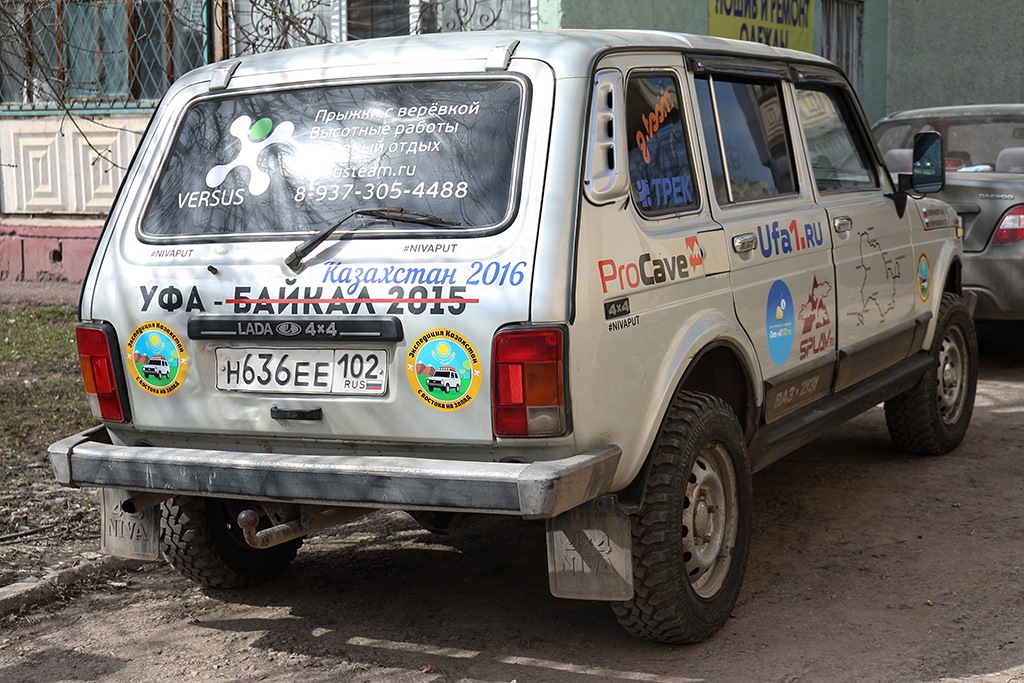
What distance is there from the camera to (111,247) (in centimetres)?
417

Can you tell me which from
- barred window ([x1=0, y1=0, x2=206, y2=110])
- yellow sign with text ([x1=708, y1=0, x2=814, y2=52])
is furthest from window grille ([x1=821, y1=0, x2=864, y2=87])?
barred window ([x1=0, y1=0, x2=206, y2=110])

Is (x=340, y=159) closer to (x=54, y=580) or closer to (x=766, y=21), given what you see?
(x=54, y=580)

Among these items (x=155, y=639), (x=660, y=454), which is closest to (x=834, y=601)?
(x=660, y=454)

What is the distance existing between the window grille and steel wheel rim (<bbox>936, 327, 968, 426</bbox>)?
8713 millimetres

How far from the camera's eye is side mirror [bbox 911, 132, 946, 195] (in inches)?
233

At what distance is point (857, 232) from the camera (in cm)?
537

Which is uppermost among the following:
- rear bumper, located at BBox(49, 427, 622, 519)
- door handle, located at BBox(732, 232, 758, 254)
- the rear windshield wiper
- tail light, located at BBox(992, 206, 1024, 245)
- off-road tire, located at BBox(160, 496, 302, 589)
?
the rear windshield wiper

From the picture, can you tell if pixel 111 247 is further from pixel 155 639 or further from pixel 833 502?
pixel 833 502

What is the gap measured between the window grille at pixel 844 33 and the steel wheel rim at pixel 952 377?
8.71 metres

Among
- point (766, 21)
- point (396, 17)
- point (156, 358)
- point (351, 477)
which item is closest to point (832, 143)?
point (351, 477)

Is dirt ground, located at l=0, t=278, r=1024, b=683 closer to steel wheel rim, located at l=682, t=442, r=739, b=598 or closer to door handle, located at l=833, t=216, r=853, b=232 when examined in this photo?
steel wheel rim, located at l=682, t=442, r=739, b=598

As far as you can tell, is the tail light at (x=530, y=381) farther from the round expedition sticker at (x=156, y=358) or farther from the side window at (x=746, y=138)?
the side window at (x=746, y=138)

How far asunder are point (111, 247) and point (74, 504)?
1.91 m

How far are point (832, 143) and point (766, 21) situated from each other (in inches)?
313
